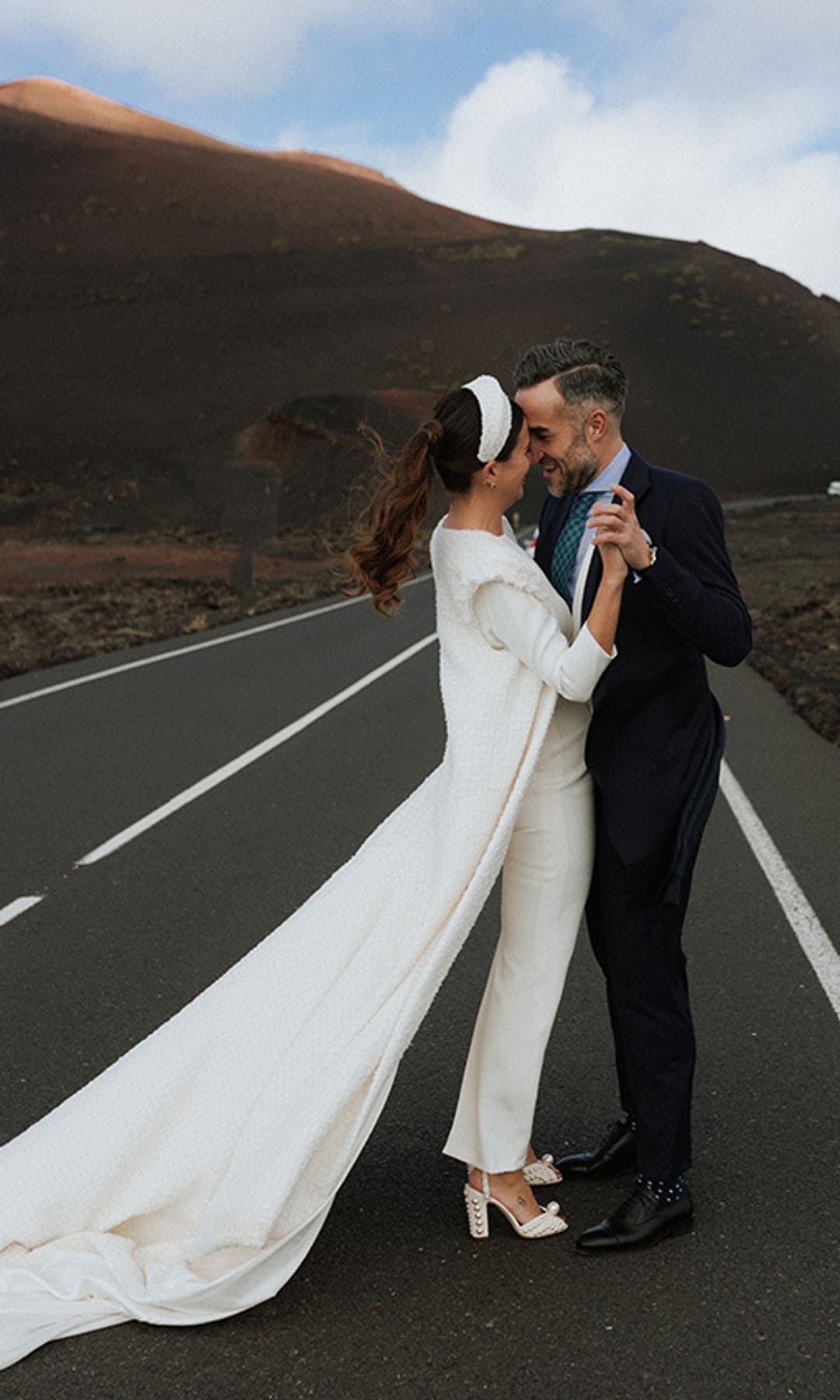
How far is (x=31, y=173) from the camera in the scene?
363ft

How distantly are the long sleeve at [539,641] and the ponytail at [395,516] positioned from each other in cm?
22

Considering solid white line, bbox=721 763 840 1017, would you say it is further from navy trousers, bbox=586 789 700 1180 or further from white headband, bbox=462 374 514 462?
white headband, bbox=462 374 514 462

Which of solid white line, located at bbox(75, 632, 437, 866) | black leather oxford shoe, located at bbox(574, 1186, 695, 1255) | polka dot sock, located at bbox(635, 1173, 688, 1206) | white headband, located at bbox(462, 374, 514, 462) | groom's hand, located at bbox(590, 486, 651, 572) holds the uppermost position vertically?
white headband, located at bbox(462, 374, 514, 462)

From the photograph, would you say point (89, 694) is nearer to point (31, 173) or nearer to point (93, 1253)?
point (93, 1253)

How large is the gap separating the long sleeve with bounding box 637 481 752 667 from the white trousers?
0.39 meters

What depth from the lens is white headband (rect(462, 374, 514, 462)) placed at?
11.3 ft

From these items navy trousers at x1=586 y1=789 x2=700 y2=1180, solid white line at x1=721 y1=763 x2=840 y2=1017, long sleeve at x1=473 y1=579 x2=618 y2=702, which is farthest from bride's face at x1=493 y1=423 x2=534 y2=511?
solid white line at x1=721 y1=763 x2=840 y2=1017

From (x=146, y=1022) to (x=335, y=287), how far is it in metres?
97.7

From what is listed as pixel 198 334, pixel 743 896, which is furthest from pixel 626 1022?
pixel 198 334

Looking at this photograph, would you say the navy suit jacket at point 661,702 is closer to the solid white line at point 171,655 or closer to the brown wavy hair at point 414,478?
the brown wavy hair at point 414,478

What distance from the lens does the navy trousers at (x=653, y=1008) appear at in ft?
12.2

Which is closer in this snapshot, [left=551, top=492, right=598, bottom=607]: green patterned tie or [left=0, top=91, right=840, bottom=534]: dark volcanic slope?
[left=551, top=492, right=598, bottom=607]: green patterned tie

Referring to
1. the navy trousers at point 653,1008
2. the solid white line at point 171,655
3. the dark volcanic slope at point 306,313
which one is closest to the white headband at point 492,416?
the navy trousers at point 653,1008

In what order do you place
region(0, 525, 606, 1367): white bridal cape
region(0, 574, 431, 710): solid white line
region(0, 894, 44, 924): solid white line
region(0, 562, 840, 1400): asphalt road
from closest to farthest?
region(0, 562, 840, 1400): asphalt road < region(0, 525, 606, 1367): white bridal cape < region(0, 894, 44, 924): solid white line < region(0, 574, 431, 710): solid white line
